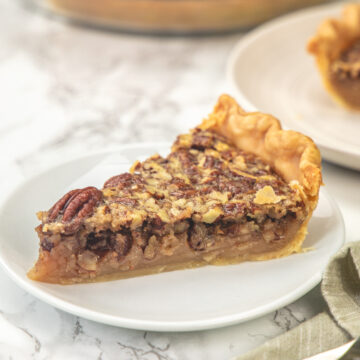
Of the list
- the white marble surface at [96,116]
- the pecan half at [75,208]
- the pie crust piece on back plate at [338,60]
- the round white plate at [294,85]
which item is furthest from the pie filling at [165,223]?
the pie crust piece on back plate at [338,60]

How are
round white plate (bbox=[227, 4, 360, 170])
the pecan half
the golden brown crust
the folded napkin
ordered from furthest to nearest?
round white plate (bbox=[227, 4, 360, 170]) → the golden brown crust → the pecan half → the folded napkin

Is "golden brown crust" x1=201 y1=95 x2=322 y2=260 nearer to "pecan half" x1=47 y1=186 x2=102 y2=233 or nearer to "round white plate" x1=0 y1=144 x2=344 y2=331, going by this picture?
"round white plate" x1=0 y1=144 x2=344 y2=331

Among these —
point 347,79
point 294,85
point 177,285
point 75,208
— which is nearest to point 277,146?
point 177,285

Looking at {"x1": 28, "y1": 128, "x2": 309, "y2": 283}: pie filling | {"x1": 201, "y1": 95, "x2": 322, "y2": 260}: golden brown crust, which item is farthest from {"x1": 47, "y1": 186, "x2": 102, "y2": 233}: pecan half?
{"x1": 201, "y1": 95, "x2": 322, "y2": 260}: golden brown crust

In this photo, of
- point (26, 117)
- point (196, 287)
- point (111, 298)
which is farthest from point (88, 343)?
point (26, 117)

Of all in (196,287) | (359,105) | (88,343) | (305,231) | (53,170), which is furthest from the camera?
(359,105)

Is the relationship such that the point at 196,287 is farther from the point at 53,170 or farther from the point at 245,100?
the point at 245,100
